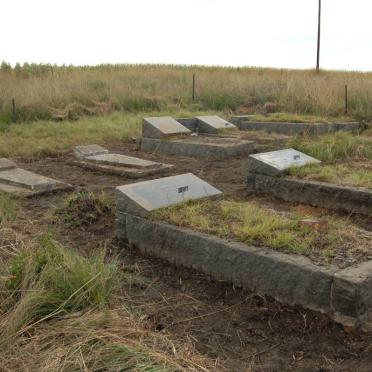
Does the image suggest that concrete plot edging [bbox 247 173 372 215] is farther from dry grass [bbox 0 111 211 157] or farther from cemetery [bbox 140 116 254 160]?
dry grass [bbox 0 111 211 157]

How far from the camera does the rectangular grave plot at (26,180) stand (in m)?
5.75

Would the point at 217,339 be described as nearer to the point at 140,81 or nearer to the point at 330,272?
the point at 330,272

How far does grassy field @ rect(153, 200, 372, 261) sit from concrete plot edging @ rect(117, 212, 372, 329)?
8 centimetres

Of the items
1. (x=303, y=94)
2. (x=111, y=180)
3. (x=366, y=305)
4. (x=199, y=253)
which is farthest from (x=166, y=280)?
(x=303, y=94)

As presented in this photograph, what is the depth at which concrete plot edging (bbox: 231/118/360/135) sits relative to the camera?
9.20 metres

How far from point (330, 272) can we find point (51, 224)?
2.59 m

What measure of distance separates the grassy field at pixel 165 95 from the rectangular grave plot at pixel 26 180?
4.68 m

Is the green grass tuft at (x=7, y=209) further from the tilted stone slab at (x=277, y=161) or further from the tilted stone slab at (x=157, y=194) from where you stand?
the tilted stone slab at (x=277, y=161)

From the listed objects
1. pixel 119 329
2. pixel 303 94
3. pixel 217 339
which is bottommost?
pixel 217 339

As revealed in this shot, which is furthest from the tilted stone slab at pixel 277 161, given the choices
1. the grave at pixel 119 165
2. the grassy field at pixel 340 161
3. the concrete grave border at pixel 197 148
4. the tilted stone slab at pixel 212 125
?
the tilted stone slab at pixel 212 125

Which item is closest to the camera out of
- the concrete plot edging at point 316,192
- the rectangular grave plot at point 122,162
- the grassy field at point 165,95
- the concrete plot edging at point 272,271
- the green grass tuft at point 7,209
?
the concrete plot edging at point 272,271

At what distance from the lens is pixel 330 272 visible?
2.91 m

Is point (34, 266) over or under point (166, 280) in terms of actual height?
over

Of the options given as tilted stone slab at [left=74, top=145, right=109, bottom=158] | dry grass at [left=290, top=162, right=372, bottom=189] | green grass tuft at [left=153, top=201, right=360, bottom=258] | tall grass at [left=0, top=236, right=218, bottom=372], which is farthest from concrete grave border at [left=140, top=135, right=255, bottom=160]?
tall grass at [left=0, top=236, right=218, bottom=372]
